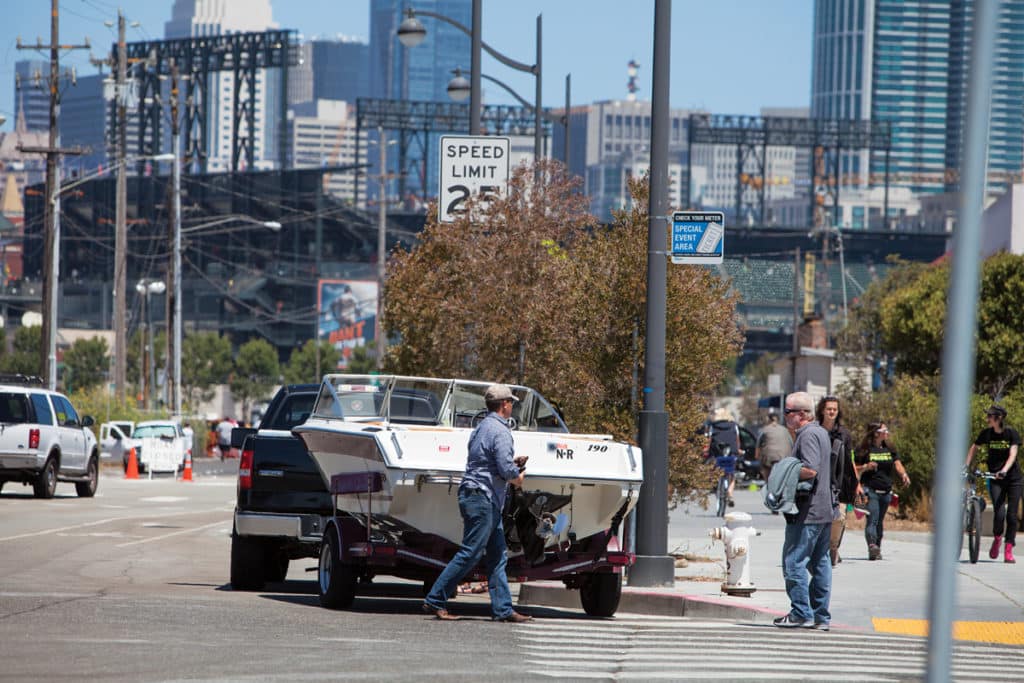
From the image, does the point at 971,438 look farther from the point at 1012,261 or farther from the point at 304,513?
the point at 304,513

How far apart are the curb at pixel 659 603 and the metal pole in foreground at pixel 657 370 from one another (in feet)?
1.52

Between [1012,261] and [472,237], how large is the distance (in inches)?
481

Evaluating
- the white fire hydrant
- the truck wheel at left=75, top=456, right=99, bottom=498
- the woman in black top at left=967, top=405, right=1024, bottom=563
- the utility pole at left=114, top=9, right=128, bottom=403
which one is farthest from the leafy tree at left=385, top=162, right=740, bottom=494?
the utility pole at left=114, top=9, right=128, bottom=403

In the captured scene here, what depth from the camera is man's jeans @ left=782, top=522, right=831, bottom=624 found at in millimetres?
12617

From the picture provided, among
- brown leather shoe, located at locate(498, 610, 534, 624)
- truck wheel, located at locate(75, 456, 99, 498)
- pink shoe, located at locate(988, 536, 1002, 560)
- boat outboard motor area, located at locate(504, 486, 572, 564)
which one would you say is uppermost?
boat outboard motor area, located at locate(504, 486, 572, 564)

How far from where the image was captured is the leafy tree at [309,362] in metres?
117

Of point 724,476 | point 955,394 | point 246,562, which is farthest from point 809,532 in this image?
point 724,476

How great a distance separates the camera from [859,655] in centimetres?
1118

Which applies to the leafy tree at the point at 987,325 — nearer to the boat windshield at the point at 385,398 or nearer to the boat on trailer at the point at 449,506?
the boat windshield at the point at 385,398

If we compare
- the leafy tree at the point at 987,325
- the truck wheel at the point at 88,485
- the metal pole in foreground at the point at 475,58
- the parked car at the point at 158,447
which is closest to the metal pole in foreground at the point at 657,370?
the metal pole in foreground at the point at 475,58

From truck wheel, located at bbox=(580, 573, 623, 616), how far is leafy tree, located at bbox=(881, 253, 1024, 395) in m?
15.1

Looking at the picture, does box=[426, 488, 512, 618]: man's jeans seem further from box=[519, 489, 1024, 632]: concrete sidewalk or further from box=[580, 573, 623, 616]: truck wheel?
box=[519, 489, 1024, 632]: concrete sidewalk

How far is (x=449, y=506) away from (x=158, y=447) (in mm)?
34410

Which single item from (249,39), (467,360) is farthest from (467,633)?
(249,39)
